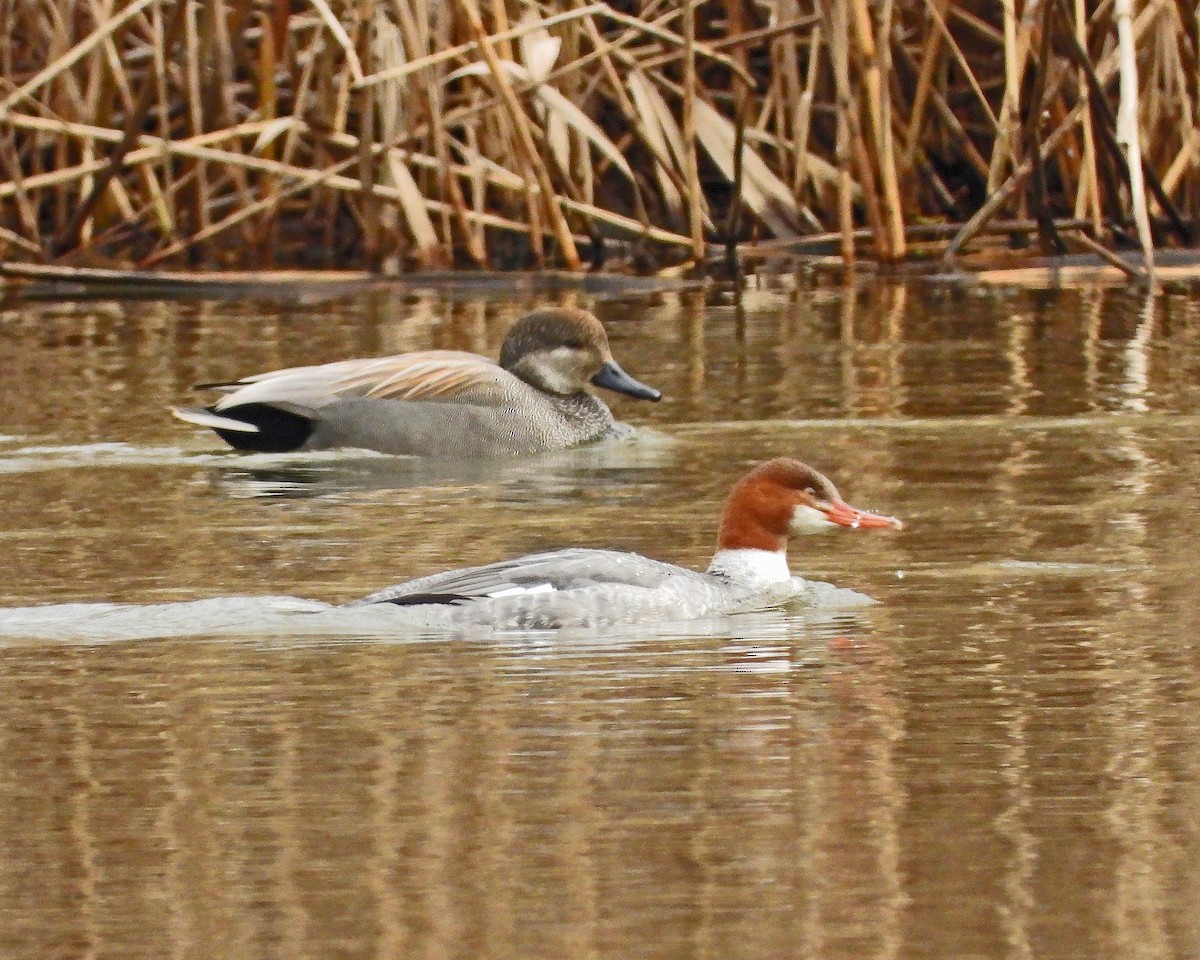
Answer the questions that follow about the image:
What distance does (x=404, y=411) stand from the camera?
31.5 ft

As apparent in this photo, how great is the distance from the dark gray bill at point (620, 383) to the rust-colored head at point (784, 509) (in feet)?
10.2

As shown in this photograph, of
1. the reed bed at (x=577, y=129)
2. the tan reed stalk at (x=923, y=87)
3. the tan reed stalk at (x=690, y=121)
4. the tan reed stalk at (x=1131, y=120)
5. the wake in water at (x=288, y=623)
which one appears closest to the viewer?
the wake in water at (x=288, y=623)

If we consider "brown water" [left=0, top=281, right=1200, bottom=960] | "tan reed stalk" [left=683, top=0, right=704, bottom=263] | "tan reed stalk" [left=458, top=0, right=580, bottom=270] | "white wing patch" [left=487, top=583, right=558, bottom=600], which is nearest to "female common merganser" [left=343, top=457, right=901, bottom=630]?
"white wing patch" [left=487, top=583, right=558, bottom=600]

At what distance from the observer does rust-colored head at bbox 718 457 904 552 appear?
22.2 feet

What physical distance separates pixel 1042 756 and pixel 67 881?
1704 millimetres

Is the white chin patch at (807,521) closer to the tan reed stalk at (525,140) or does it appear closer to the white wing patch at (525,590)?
the white wing patch at (525,590)

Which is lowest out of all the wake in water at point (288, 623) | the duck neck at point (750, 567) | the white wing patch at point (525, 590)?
the wake in water at point (288, 623)

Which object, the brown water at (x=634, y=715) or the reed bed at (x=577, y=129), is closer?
the brown water at (x=634, y=715)

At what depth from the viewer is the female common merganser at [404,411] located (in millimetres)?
9508

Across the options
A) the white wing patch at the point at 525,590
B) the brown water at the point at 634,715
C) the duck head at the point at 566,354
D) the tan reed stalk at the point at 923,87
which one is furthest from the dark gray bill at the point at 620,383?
the tan reed stalk at the point at 923,87

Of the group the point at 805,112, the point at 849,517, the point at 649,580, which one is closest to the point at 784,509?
the point at 849,517

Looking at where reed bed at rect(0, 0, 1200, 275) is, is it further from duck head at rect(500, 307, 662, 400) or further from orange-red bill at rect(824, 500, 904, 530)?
orange-red bill at rect(824, 500, 904, 530)

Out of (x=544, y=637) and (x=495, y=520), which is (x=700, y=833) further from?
(x=495, y=520)

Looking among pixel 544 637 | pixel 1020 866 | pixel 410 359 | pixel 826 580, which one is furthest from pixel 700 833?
pixel 410 359
